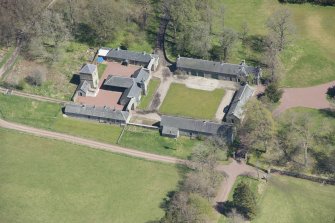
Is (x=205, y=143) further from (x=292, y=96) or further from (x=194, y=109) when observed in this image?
(x=292, y=96)

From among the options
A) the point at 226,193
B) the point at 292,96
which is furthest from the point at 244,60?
the point at 226,193

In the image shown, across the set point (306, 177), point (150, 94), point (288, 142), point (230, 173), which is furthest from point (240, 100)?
point (306, 177)

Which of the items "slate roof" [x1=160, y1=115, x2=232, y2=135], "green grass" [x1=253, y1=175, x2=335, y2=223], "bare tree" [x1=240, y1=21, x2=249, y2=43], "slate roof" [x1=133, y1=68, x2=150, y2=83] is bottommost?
"green grass" [x1=253, y1=175, x2=335, y2=223]

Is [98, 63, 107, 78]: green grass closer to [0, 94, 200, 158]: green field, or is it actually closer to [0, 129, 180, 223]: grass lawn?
[0, 94, 200, 158]: green field

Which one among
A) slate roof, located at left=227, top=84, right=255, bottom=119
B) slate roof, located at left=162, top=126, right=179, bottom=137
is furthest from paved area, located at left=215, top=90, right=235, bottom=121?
slate roof, located at left=162, top=126, right=179, bottom=137

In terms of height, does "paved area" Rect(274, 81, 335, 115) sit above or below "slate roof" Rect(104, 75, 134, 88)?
above

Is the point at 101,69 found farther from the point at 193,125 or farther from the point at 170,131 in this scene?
the point at 193,125

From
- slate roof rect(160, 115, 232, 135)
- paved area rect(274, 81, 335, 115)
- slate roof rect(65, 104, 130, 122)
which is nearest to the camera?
slate roof rect(160, 115, 232, 135)
